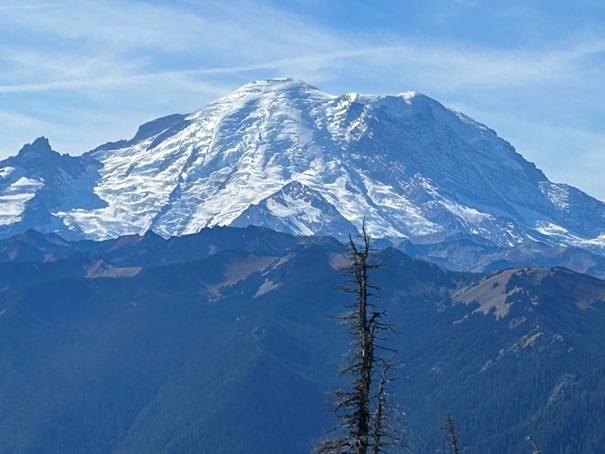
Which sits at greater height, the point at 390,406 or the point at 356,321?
the point at 356,321

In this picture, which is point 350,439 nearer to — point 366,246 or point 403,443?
point 403,443

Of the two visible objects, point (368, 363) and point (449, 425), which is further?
point (449, 425)

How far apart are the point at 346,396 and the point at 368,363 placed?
1266 millimetres

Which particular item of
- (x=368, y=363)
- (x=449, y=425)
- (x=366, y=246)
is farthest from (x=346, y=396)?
(x=449, y=425)

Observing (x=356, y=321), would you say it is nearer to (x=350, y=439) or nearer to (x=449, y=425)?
(x=350, y=439)

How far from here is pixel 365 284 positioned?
4069 centimetres

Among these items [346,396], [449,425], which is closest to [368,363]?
[346,396]

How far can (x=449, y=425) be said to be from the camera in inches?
1944

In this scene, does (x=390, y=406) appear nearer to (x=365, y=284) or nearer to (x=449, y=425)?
(x=365, y=284)

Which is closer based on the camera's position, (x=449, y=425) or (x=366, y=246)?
(x=366, y=246)

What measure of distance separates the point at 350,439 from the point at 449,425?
1007 cm

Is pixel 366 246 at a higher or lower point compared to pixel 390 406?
higher

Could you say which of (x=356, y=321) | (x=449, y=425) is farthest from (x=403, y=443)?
(x=449, y=425)

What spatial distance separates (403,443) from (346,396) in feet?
9.88
